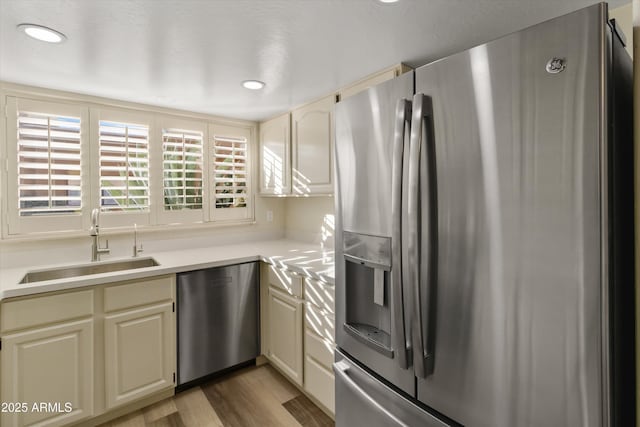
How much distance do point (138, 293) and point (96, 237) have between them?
684 millimetres

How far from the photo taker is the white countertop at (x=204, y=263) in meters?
1.74

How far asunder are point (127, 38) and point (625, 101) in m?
1.90

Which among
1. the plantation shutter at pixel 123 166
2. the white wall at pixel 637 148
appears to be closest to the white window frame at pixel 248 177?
the plantation shutter at pixel 123 166

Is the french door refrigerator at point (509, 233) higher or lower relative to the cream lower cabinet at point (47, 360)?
higher

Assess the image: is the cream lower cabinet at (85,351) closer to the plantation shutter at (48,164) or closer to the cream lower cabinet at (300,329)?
the cream lower cabinet at (300,329)

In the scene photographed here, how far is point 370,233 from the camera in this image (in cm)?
115

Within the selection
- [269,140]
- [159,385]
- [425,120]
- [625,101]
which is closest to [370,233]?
[425,120]

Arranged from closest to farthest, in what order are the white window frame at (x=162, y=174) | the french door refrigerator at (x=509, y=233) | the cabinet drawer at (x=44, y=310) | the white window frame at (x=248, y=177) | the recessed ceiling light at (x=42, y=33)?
the french door refrigerator at (x=509, y=233)
the recessed ceiling light at (x=42, y=33)
the cabinet drawer at (x=44, y=310)
the white window frame at (x=162, y=174)
the white window frame at (x=248, y=177)

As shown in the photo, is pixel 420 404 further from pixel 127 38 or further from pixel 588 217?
pixel 127 38

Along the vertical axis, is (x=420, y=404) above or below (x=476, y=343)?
below

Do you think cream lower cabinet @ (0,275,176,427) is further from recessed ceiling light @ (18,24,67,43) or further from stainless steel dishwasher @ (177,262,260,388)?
recessed ceiling light @ (18,24,67,43)

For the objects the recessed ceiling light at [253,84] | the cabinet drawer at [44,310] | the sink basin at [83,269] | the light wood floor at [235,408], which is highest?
the recessed ceiling light at [253,84]

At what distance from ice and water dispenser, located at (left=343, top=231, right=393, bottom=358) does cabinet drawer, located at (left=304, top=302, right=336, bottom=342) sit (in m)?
0.59

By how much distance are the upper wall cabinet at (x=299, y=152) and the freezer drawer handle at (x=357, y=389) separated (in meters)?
1.27
